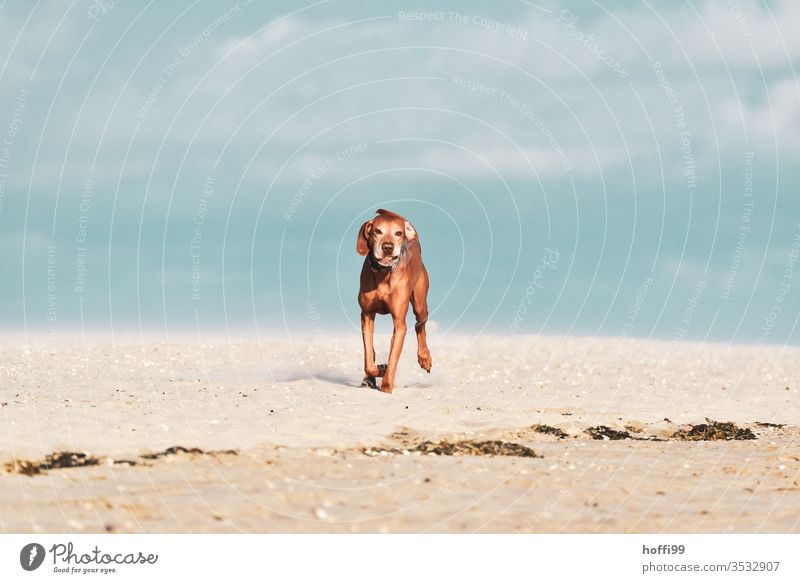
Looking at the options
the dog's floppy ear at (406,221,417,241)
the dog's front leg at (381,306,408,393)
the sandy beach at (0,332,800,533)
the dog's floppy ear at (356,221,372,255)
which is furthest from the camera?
the dog's floppy ear at (406,221,417,241)

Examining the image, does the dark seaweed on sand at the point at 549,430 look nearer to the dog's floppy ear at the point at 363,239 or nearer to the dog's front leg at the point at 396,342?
the dog's front leg at the point at 396,342

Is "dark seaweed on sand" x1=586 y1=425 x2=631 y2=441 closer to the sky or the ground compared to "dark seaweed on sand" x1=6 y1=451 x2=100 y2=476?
closer to the ground

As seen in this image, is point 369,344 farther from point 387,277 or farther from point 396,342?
point 387,277

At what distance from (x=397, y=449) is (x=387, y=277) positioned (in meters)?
7.12

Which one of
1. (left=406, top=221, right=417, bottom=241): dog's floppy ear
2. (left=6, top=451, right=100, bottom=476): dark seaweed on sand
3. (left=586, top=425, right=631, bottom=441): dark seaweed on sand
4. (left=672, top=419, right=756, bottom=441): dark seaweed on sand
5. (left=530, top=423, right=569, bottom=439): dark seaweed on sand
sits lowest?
(left=672, top=419, right=756, bottom=441): dark seaweed on sand

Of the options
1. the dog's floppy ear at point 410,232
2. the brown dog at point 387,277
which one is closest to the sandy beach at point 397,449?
the brown dog at point 387,277

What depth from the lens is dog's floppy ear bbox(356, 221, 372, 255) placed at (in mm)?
21906

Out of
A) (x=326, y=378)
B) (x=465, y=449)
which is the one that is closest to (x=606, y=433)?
(x=465, y=449)

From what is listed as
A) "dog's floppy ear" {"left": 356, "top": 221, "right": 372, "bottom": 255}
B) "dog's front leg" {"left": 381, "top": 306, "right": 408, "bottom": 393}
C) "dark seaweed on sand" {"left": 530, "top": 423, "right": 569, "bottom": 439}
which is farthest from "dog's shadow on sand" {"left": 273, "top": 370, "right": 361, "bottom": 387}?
"dark seaweed on sand" {"left": 530, "top": 423, "right": 569, "bottom": 439}

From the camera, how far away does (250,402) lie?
20.1 metres

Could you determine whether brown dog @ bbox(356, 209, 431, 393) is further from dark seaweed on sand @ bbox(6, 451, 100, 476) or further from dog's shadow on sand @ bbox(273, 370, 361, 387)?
dark seaweed on sand @ bbox(6, 451, 100, 476)

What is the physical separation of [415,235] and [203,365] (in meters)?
11.6

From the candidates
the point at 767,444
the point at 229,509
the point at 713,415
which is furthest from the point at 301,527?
the point at 713,415

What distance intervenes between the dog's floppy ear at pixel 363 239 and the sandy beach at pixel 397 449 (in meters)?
3.32
